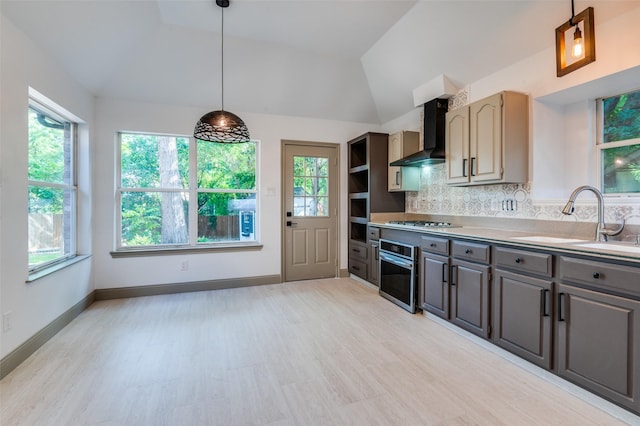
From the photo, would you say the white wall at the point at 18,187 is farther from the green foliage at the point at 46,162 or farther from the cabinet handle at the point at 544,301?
the cabinet handle at the point at 544,301

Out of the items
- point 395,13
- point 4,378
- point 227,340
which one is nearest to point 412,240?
point 227,340

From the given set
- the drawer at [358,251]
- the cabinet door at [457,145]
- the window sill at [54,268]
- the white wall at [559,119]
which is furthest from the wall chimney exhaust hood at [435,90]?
the window sill at [54,268]

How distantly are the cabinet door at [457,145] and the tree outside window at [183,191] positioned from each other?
2733mm

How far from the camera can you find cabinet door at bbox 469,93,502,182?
2.75m

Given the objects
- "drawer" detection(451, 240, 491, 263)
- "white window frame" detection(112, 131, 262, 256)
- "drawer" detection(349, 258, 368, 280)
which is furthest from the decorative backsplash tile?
"white window frame" detection(112, 131, 262, 256)

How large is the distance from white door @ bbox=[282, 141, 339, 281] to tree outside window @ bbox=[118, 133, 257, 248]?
0.57 meters

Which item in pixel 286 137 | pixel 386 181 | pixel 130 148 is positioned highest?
pixel 286 137

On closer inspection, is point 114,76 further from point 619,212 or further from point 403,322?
point 619,212

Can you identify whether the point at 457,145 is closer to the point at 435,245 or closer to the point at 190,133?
the point at 435,245

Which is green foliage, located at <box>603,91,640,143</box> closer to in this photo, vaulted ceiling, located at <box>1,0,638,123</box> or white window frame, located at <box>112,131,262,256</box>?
vaulted ceiling, located at <box>1,0,638,123</box>

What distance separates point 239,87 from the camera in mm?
4035

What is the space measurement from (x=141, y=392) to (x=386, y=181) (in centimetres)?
369

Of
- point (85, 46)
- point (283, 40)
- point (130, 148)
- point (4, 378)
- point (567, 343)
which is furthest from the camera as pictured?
point (130, 148)

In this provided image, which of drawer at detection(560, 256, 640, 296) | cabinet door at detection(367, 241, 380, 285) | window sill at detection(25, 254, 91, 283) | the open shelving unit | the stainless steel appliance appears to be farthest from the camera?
the open shelving unit
